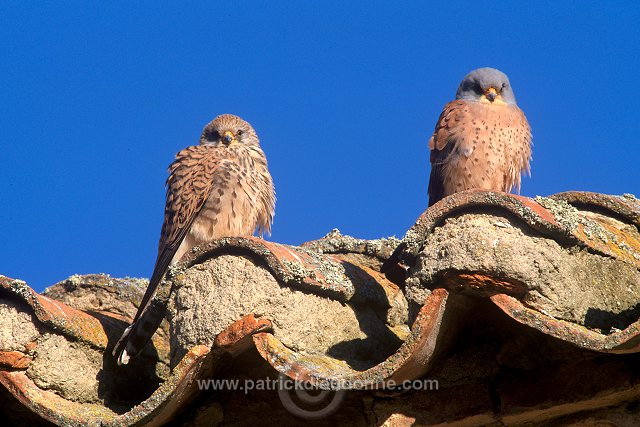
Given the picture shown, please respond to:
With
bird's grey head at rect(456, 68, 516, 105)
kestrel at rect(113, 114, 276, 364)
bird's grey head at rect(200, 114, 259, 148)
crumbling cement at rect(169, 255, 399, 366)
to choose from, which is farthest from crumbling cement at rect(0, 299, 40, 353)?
bird's grey head at rect(456, 68, 516, 105)

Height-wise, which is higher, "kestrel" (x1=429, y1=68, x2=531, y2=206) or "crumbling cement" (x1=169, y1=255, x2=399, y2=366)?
"kestrel" (x1=429, y1=68, x2=531, y2=206)

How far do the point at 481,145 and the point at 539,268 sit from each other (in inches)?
95.9

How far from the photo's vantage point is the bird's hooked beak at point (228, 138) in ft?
22.4

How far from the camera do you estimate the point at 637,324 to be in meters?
2.89

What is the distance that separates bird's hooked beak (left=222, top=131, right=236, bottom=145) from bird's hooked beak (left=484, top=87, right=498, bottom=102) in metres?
1.86

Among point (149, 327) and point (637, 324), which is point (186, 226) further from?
point (637, 324)

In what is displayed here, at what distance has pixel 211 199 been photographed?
5.96 metres

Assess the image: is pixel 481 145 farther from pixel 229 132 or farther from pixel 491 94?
pixel 229 132

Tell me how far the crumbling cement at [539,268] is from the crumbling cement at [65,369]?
159 centimetres

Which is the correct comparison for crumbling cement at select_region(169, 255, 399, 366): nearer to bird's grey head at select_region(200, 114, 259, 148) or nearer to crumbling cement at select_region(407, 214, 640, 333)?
crumbling cement at select_region(407, 214, 640, 333)

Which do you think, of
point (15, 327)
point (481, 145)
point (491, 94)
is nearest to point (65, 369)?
point (15, 327)

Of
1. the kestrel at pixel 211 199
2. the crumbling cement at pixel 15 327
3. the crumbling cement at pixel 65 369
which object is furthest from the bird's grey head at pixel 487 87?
the crumbling cement at pixel 15 327

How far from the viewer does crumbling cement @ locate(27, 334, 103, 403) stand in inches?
160

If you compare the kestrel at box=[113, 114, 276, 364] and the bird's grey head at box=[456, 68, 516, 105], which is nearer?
the kestrel at box=[113, 114, 276, 364]
